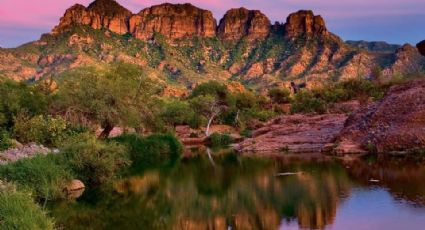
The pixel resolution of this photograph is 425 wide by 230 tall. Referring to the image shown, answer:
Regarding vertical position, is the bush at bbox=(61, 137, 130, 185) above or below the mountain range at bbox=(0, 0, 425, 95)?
below

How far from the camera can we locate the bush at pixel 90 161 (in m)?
25.1

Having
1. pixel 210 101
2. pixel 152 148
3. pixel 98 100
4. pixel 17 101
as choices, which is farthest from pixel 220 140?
pixel 17 101

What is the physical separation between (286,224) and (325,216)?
5.46 ft

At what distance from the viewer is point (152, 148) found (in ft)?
137

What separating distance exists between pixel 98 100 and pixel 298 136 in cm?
1705

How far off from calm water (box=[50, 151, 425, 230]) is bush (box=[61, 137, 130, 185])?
936 millimetres

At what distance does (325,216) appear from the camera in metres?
17.2

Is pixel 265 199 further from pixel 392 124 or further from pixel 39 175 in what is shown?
pixel 392 124

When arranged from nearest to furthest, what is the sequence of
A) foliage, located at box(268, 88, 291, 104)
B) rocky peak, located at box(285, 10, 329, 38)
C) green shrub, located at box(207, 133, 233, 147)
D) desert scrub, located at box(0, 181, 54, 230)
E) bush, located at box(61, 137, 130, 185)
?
desert scrub, located at box(0, 181, 54, 230)
bush, located at box(61, 137, 130, 185)
green shrub, located at box(207, 133, 233, 147)
foliage, located at box(268, 88, 291, 104)
rocky peak, located at box(285, 10, 329, 38)

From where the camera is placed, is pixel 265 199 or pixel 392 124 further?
pixel 392 124

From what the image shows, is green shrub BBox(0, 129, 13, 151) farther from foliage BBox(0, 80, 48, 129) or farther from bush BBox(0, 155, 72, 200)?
bush BBox(0, 155, 72, 200)

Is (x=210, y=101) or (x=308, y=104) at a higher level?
(x=210, y=101)

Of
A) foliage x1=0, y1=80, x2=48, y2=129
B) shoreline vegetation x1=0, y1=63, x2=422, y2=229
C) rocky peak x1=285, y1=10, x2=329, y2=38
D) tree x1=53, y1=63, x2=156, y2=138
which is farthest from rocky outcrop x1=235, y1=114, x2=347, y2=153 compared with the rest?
rocky peak x1=285, y1=10, x2=329, y2=38

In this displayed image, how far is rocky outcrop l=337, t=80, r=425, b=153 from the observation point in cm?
3400
